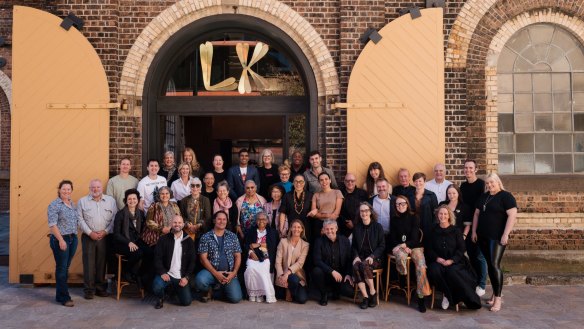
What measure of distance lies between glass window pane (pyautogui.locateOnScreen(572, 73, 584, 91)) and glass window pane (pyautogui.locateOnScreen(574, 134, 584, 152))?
799 mm

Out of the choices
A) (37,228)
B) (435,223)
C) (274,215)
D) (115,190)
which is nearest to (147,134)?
(115,190)

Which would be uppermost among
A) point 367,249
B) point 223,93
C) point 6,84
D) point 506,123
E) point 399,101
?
point 6,84

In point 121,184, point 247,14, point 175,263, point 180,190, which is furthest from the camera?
point 247,14

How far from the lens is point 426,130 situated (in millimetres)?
7711

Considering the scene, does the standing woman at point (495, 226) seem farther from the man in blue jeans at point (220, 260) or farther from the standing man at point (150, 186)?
the standing man at point (150, 186)

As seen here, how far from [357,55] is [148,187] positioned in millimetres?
3686

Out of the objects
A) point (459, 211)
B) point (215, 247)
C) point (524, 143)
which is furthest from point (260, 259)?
point (524, 143)

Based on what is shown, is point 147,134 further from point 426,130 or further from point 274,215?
point 426,130

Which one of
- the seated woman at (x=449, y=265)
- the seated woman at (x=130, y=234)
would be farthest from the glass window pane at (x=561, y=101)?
the seated woman at (x=130, y=234)

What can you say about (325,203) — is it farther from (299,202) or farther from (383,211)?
(383,211)

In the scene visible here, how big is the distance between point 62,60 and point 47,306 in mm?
3613

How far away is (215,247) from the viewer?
6.51 m

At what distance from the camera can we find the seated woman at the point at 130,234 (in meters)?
6.64

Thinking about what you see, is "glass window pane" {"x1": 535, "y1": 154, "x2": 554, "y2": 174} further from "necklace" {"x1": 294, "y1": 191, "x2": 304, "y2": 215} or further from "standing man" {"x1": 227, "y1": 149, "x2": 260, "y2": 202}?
"standing man" {"x1": 227, "y1": 149, "x2": 260, "y2": 202}
